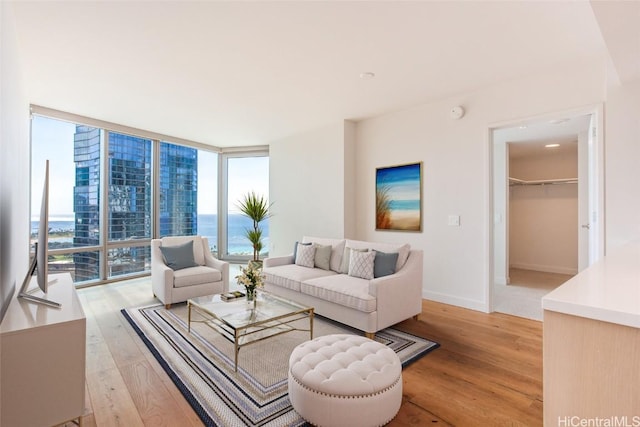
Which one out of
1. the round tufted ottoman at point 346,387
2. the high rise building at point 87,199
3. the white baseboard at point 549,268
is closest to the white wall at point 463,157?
the round tufted ottoman at point 346,387

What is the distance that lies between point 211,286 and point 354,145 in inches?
120

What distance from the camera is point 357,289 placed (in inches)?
116

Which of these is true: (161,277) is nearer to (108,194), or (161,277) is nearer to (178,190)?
(108,194)

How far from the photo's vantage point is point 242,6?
213 cm

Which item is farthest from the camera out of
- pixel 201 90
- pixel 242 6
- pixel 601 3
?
pixel 201 90

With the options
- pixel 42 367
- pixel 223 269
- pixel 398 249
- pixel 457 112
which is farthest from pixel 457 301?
pixel 42 367

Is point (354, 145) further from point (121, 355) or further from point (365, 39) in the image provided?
point (121, 355)

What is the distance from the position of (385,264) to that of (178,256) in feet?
8.71

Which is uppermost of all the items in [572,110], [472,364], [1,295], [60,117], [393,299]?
[60,117]

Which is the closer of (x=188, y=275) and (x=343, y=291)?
(x=343, y=291)

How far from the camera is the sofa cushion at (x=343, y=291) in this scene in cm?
276

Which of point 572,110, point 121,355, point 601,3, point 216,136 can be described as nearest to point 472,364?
point 601,3

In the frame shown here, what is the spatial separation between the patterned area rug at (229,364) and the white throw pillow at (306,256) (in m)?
0.82

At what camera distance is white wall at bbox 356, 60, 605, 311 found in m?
3.11
